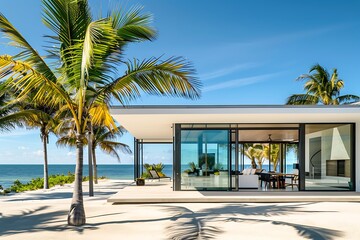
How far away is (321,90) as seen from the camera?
1017 inches

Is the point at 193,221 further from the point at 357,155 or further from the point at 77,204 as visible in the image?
the point at 357,155

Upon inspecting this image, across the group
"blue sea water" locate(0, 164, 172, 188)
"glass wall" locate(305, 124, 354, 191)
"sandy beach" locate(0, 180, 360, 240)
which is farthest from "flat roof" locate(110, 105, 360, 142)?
"blue sea water" locate(0, 164, 172, 188)

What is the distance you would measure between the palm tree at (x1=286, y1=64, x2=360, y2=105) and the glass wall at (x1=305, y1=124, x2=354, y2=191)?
13.0 metres

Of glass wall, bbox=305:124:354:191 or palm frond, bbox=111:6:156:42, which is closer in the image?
palm frond, bbox=111:6:156:42

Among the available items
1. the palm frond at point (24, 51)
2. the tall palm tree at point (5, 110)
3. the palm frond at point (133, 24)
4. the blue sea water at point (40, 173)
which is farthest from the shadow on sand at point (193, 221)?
the blue sea water at point (40, 173)

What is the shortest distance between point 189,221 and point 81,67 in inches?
153

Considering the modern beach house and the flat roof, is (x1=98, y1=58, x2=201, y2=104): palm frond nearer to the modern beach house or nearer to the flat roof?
the flat roof

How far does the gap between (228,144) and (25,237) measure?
7917 millimetres

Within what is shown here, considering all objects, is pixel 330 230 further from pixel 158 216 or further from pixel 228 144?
pixel 228 144

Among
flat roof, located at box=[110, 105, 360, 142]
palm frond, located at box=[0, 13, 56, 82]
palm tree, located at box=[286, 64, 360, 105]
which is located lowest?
flat roof, located at box=[110, 105, 360, 142]

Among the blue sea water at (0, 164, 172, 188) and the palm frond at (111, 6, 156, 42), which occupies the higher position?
the palm frond at (111, 6, 156, 42)

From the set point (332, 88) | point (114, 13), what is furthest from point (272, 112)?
point (332, 88)

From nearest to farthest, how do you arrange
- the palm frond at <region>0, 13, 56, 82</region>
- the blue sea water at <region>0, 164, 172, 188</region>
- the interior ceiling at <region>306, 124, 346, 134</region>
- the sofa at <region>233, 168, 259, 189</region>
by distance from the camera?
the palm frond at <region>0, 13, 56, 82</region>
the interior ceiling at <region>306, 124, 346, 134</region>
the sofa at <region>233, 168, 259, 189</region>
the blue sea water at <region>0, 164, 172, 188</region>

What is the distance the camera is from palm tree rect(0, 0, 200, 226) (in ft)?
21.6
